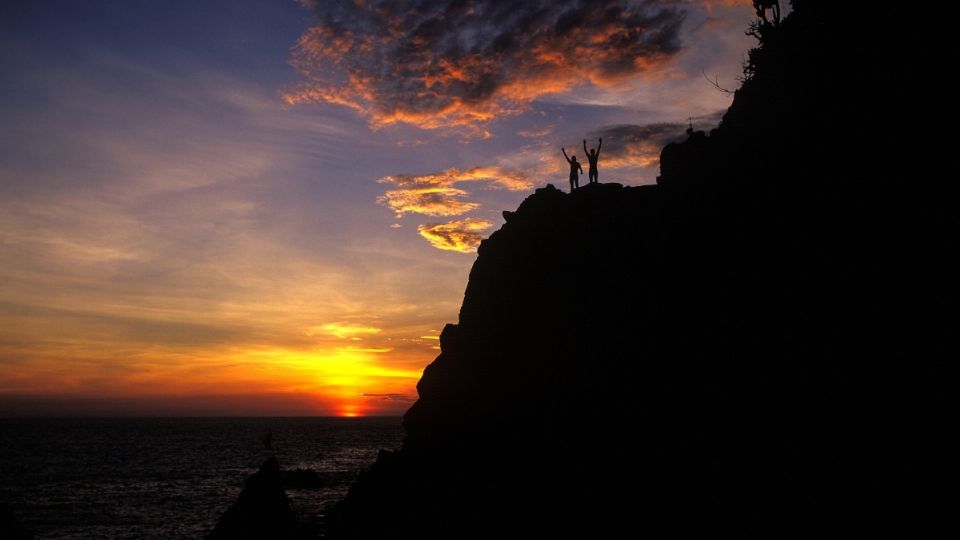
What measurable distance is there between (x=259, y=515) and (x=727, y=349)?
28.1 metres

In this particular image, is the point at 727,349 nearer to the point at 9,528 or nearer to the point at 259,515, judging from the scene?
the point at 259,515

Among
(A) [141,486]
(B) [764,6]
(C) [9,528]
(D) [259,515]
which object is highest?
(B) [764,6]

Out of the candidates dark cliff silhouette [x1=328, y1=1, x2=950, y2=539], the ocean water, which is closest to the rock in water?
dark cliff silhouette [x1=328, y1=1, x2=950, y2=539]

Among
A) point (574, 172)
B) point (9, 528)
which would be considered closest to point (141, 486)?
point (9, 528)

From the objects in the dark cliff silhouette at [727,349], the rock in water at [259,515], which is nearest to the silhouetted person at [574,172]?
the dark cliff silhouette at [727,349]

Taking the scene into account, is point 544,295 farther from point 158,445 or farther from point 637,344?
point 158,445

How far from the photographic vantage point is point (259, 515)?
35344 millimetres

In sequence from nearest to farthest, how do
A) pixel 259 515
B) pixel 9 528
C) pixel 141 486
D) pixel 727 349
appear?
pixel 727 349 < pixel 9 528 < pixel 259 515 < pixel 141 486

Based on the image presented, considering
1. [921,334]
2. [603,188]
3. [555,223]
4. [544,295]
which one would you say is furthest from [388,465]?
[921,334]

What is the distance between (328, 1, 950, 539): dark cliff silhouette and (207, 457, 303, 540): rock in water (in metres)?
3.33

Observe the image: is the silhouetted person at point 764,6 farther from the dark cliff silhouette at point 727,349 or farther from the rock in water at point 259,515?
the rock in water at point 259,515

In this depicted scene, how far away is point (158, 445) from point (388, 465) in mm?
137228

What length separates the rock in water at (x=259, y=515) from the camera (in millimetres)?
34844

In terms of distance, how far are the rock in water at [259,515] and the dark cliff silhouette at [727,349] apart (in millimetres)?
3335
